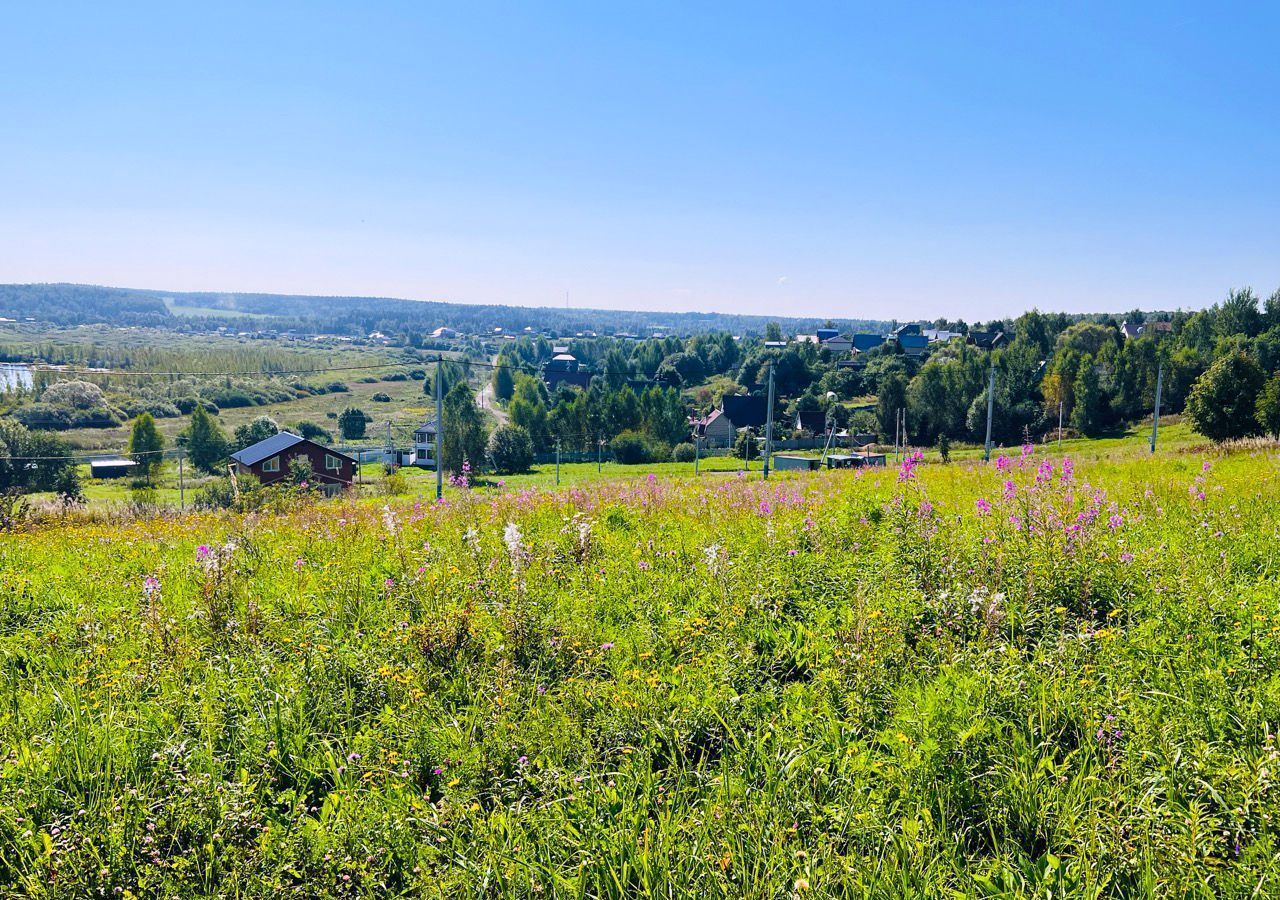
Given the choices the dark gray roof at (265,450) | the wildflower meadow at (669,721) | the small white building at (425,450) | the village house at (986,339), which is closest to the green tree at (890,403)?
the small white building at (425,450)

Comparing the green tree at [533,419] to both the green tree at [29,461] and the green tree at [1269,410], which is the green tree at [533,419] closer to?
the green tree at [29,461]

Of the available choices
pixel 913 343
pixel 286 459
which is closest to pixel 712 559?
pixel 286 459

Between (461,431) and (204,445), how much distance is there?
20066mm

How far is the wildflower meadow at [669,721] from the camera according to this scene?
2.62m

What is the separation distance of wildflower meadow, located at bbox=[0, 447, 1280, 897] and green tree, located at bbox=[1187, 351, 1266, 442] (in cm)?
3594

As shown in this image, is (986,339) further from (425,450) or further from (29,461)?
(29,461)

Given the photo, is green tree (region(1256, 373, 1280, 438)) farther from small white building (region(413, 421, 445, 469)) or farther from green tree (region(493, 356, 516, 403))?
green tree (region(493, 356, 516, 403))

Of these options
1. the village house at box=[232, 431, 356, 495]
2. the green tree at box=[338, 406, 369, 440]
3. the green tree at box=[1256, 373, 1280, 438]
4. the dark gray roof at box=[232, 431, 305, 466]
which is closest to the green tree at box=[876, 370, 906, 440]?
the green tree at box=[1256, 373, 1280, 438]

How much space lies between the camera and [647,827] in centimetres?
274

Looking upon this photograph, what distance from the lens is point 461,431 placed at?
194 ft

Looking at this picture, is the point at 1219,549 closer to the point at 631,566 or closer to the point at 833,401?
the point at 631,566

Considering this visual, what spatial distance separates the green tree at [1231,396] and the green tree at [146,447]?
2512 inches

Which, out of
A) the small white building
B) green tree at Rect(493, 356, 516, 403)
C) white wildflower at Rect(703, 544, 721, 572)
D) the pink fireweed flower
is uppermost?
the pink fireweed flower

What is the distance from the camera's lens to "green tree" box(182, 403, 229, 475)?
5812cm
